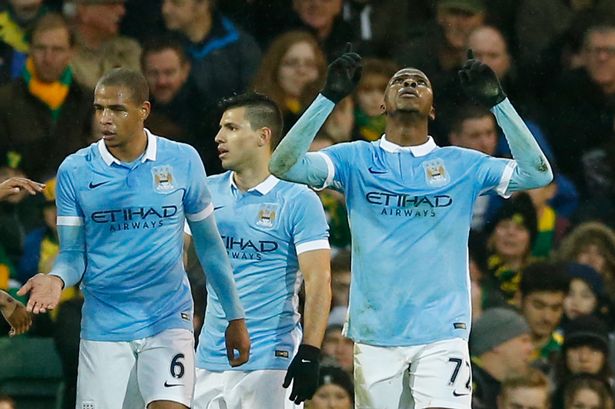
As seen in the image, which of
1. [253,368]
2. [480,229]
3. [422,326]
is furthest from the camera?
[480,229]

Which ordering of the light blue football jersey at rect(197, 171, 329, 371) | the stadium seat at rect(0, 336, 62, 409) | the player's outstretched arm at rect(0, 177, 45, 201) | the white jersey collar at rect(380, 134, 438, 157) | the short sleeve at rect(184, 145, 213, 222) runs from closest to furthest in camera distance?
1. the player's outstretched arm at rect(0, 177, 45, 201)
2. the short sleeve at rect(184, 145, 213, 222)
3. the white jersey collar at rect(380, 134, 438, 157)
4. the light blue football jersey at rect(197, 171, 329, 371)
5. the stadium seat at rect(0, 336, 62, 409)

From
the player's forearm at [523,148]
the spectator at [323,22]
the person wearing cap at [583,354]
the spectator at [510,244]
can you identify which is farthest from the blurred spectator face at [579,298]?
the player's forearm at [523,148]

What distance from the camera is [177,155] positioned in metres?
7.43

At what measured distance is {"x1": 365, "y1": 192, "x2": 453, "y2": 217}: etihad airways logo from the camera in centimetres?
739

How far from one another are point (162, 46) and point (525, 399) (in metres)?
3.17

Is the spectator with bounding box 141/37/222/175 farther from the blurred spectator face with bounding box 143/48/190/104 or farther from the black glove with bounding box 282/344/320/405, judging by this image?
the black glove with bounding box 282/344/320/405

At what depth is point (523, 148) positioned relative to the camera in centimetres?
732

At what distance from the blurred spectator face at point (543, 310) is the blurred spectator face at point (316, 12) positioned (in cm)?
225

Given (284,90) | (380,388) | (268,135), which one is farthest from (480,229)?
(380,388)

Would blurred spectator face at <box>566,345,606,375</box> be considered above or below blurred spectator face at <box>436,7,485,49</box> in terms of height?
below

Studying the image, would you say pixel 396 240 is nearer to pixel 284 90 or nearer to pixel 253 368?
pixel 253 368

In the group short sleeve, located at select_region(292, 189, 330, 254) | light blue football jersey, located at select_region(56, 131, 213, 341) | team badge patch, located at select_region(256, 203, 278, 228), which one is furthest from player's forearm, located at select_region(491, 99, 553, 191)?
light blue football jersey, located at select_region(56, 131, 213, 341)

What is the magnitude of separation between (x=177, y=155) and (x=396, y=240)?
1058mm

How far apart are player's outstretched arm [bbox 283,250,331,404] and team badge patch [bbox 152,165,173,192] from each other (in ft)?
2.66
